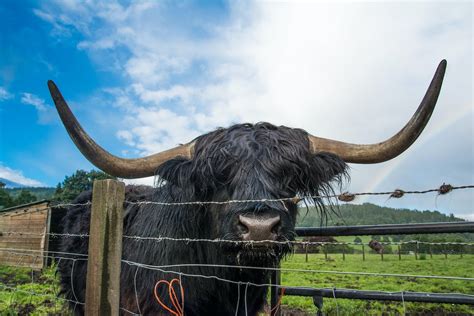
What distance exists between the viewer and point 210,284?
293 centimetres

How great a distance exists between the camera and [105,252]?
90.1 inches

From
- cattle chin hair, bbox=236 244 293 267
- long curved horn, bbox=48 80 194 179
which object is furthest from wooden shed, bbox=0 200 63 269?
cattle chin hair, bbox=236 244 293 267

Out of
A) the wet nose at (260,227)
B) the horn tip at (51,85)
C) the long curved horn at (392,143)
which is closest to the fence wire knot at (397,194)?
the wet nose at (260,227)

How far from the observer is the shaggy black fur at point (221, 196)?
2.70m

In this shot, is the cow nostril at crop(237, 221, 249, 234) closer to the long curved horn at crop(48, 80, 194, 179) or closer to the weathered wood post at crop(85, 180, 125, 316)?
the weathered wood post at crop(85, 180, 125, 316)

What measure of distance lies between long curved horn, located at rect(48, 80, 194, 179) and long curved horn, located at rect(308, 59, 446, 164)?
1252 mm

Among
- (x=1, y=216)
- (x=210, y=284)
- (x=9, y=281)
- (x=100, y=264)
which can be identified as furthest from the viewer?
(x=1, y=216)

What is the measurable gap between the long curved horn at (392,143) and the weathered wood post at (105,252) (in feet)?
5.94

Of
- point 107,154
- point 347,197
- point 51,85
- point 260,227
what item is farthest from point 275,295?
point 51,85

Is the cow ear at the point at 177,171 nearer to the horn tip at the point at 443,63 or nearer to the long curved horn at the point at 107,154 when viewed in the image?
the long curved horn at the point at 107,154

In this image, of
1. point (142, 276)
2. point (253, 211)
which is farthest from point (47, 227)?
point (253, 211)

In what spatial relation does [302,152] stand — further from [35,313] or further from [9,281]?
[9,281]

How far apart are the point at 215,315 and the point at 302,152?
1.52 meters

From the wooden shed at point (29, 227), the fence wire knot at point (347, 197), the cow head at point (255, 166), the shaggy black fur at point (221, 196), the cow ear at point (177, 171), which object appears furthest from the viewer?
the wooden shed at point (29, 227)
